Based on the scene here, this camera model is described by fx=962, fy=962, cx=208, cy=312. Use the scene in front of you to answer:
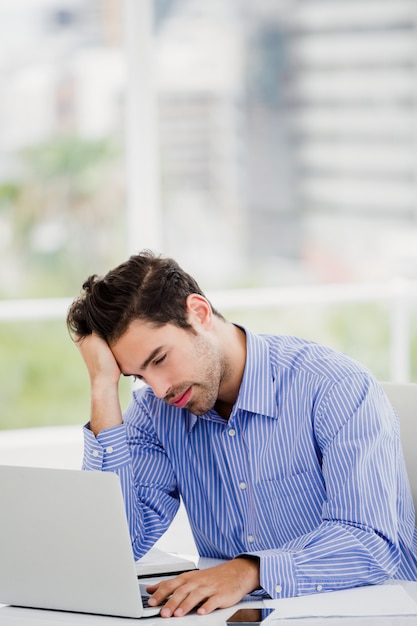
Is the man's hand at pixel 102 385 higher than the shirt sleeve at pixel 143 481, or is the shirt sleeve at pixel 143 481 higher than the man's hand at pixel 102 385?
the man's hand at pixel 102 385

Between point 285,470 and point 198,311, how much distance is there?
12.7 inches

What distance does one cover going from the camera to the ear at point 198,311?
171 cm

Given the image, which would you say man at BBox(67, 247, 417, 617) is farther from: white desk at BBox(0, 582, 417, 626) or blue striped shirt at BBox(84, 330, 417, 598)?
white desk at BBox(0, 582, 417, 626)

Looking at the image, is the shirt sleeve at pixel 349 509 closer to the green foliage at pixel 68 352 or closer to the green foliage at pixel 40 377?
the green foliage at pixel 68 352

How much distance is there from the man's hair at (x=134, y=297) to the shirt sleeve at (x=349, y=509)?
0.32 m

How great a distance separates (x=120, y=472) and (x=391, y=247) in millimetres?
3686

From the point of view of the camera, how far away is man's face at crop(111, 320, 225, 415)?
1.66 meters

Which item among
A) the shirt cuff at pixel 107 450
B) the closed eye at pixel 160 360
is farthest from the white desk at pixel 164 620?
the closed eye at pixel 160 360

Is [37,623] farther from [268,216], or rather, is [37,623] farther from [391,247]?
[391,247]

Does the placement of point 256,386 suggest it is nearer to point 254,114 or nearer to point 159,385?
point 159,385

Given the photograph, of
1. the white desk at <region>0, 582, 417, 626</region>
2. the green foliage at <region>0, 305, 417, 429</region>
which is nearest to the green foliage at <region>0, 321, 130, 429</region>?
the green foliage at <region>0, 305, 417, 429</region>

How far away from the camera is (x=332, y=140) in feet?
16.1

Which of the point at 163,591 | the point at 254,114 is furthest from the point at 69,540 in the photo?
the point at 254,114

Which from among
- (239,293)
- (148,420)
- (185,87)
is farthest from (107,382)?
(185,87)
